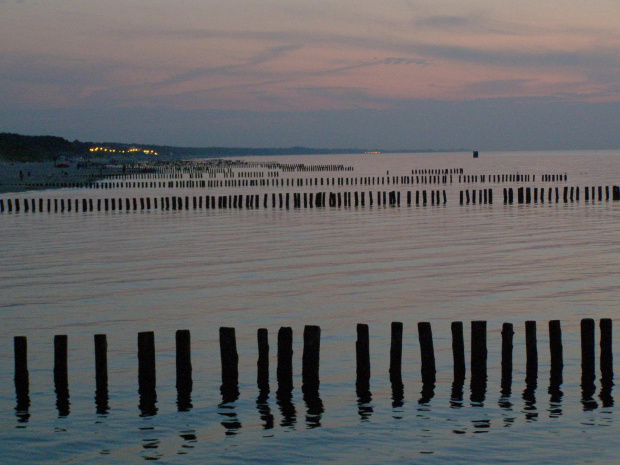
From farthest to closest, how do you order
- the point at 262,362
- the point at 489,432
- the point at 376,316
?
the point at 376,316 < the point at 262,362 < the point at 489,432

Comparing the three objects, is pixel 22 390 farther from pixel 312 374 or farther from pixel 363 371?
pixel 363 371

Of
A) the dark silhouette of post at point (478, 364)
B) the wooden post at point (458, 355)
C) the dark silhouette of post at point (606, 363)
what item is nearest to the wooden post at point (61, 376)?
the wooden post at point (458, 355)

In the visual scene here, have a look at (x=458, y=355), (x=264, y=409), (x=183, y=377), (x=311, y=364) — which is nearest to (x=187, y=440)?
(x=264, y=409)

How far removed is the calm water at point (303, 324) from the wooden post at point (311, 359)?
0.81ft

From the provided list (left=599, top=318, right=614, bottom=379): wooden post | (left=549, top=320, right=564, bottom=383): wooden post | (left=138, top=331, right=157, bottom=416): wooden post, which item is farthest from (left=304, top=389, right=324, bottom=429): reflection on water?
(left=599, top=318, right=614, bottom=379): wooden post

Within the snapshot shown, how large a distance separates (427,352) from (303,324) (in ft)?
18.7

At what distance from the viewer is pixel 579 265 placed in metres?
27.6

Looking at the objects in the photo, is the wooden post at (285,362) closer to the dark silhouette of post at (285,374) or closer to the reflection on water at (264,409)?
the dark silhouette of post at (285,374)

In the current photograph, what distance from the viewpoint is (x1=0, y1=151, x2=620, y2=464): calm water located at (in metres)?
11.2

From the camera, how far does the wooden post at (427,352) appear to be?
42.1 feet

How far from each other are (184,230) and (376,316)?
24.1 metres

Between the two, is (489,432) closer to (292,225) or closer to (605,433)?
(605,433)

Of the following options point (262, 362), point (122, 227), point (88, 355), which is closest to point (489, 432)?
point (262, 362)

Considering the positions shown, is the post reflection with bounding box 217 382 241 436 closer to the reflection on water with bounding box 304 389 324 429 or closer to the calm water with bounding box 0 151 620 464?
the calm water with bounding box 0 151 620 464
